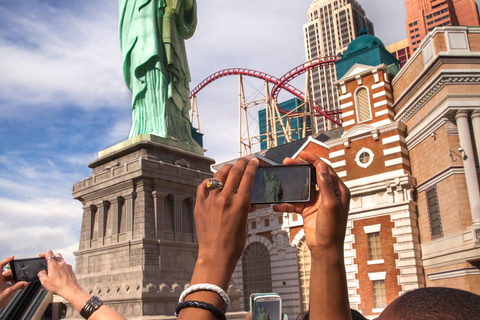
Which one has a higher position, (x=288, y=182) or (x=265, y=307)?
(x=288, y=182)

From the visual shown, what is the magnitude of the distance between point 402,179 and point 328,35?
101 metres

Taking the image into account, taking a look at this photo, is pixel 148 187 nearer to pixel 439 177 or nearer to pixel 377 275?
pixel 377 275

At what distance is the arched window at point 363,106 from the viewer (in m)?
23.6

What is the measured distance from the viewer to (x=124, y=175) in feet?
67.9

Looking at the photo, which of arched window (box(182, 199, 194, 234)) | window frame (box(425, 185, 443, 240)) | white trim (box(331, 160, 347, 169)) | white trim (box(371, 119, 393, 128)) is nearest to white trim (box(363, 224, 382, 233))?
window frame (box(425, 185, 443, 240))

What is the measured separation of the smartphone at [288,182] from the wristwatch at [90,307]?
124 centimetres

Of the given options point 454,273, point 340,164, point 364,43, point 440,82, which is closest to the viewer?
point 454,273

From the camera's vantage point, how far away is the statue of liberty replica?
61.5ft

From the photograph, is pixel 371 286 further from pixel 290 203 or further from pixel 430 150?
pixel 290 203

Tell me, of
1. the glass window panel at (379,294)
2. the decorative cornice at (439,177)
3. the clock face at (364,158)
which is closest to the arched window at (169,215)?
the clock face at (364,158)

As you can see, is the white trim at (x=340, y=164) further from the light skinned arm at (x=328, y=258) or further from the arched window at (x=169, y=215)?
the light skinned arm at (x=328, y=258)

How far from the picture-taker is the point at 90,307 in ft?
8.91

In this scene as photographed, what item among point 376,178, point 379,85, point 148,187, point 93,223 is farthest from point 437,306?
point 379,85

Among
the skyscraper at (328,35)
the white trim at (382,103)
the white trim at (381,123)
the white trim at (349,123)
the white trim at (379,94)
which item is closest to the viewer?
the white trim at (381,123)
